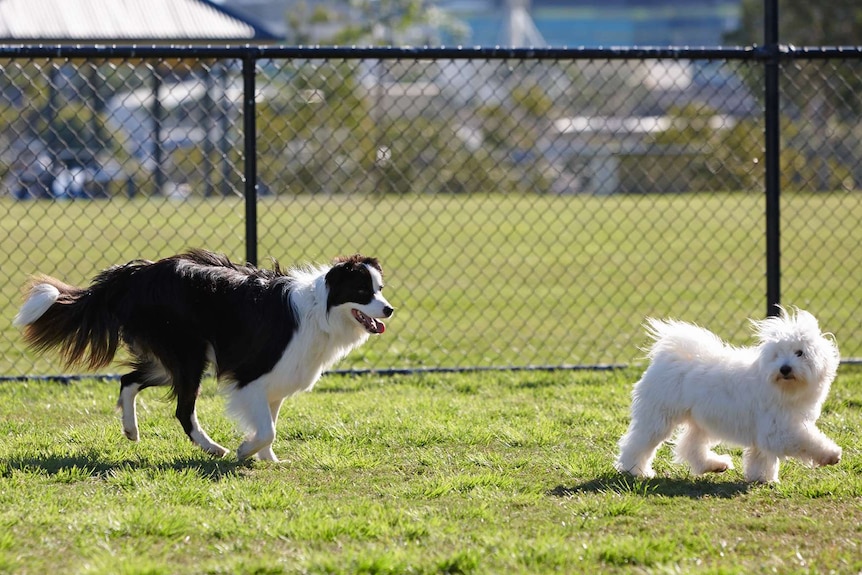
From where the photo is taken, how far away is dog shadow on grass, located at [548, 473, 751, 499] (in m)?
4.11

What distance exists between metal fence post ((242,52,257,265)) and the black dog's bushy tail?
129cm

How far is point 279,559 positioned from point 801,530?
5.70 ft

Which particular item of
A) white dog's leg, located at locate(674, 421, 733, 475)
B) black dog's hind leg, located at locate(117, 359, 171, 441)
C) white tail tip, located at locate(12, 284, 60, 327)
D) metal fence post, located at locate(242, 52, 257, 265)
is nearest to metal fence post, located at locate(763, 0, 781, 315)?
white dog's leg, located at locate(674, 421, 733, 475)

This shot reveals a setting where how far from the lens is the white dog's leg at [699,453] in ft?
14.7

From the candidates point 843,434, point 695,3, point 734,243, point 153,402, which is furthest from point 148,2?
point 695,3

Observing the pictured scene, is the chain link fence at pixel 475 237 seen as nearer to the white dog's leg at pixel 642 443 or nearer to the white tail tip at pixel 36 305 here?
the white tail tip at pixel 36 305

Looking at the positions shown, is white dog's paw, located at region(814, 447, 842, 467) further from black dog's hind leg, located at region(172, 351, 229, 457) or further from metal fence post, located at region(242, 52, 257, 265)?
metal fence post, located at region(242, 52, 257, 265)

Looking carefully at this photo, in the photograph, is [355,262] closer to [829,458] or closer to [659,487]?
[659,487]

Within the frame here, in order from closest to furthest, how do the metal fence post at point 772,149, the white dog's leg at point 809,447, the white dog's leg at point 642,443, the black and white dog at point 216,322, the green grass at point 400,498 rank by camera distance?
the green grass at point 400,498
the white dog's leg at point 809,447
the white dog's leg at point 642,443
the black and white dog at point 216,322
the metal fence post at point 772,149

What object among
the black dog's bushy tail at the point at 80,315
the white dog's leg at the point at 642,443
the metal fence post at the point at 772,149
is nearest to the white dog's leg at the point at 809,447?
the white dog's leg at the point at 642,443

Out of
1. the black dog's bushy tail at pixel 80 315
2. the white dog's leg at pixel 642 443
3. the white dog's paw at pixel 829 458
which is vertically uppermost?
the white dog's paw at pixel 829 458

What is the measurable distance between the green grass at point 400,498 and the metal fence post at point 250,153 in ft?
3.19

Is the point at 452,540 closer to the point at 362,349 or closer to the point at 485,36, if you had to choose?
the point at 362,349

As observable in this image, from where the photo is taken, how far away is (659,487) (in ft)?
13.8
